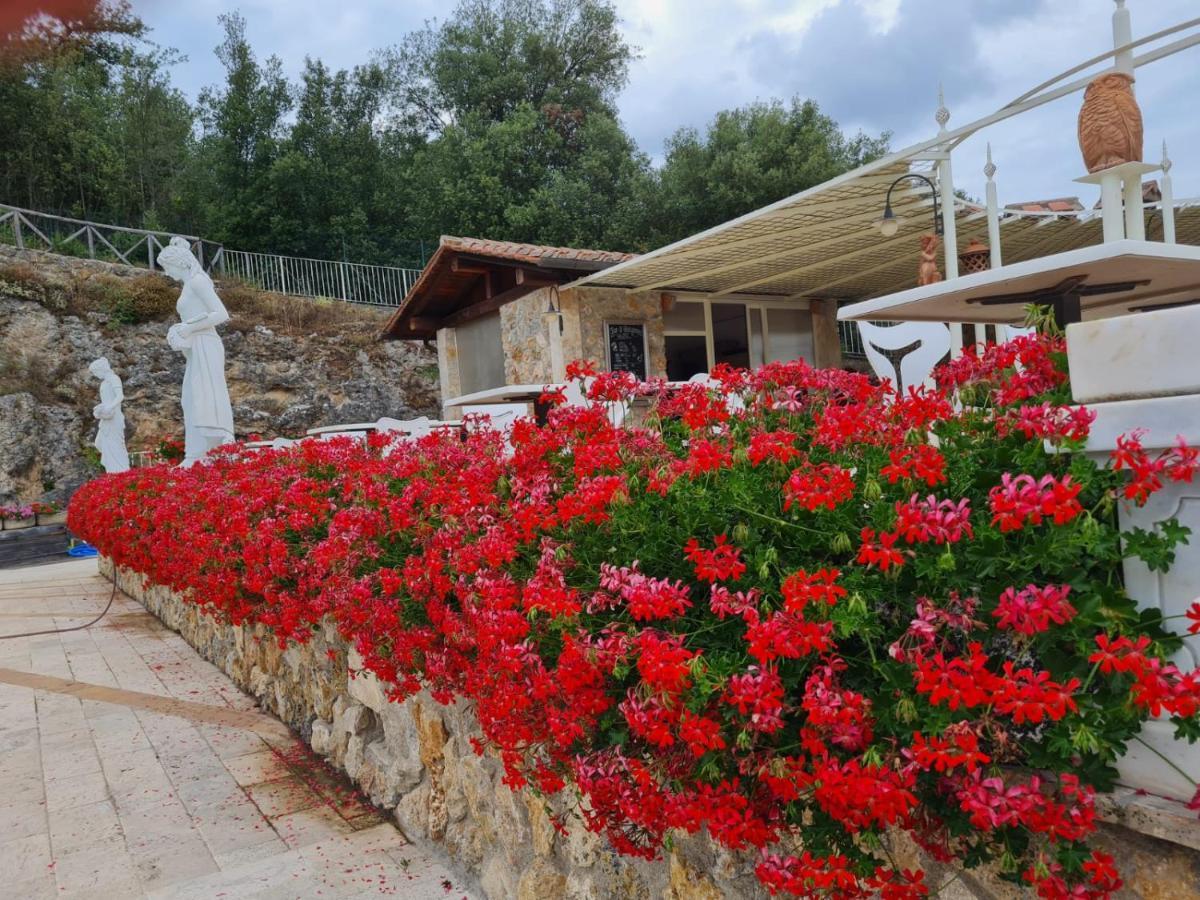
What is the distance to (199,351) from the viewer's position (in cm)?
897

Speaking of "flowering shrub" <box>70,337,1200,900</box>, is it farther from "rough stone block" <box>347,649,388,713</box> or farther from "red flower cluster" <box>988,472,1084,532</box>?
"rough stone block" <box>347,649,388,713</box>

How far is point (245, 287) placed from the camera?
784 inches

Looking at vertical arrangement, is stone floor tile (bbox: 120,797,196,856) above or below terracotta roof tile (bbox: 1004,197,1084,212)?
below

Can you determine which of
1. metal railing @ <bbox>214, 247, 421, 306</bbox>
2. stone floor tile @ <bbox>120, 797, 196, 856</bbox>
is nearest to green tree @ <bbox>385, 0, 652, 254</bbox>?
metal railing @ <bbox>214, 247, 421, 306</bbox>

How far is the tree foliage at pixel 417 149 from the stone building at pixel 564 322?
816 centimetres

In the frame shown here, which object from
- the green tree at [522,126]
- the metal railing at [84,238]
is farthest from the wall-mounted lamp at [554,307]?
the metal railing at [84,238]

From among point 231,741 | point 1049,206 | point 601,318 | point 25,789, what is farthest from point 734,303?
point 25,789

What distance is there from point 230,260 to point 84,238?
3.41 m

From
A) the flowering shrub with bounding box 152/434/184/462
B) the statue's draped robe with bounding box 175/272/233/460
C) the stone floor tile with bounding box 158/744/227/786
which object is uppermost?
the statue's draped robe with bounding box 175/272/233/460

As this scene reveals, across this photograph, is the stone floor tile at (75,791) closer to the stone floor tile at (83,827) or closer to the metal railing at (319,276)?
the stone floor tile at (83,827)

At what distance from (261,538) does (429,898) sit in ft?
6.30

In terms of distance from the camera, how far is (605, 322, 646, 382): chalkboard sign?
11.3 metres

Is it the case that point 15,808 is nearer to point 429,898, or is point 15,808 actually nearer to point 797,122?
point 429,898

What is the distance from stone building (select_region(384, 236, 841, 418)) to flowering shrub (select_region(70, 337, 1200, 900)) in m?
7.14
